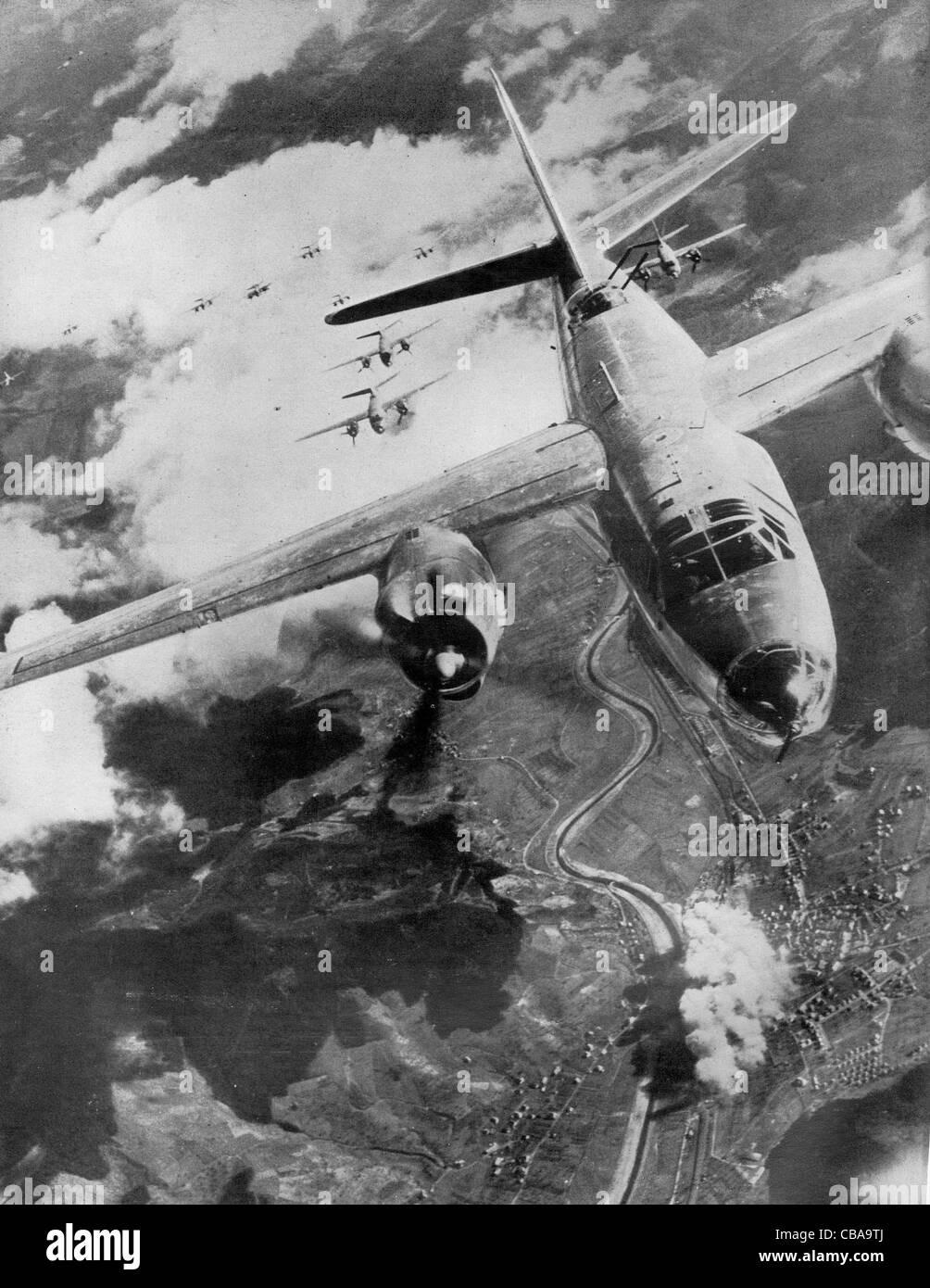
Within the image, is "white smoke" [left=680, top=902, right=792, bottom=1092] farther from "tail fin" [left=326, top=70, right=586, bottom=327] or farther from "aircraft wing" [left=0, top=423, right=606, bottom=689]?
"tail fin" [left=326, top=70, right=586, bottom=327]

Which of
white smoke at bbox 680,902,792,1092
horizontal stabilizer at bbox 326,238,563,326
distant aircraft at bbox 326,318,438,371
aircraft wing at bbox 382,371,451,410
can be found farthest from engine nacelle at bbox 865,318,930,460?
white smoke at bbox 680,902,792,1092

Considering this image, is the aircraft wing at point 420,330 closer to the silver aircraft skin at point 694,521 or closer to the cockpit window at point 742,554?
the silver aircraft skin at point 694,521

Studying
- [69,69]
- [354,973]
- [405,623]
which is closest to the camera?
[405,623]

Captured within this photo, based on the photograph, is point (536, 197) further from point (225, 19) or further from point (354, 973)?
point (354, 973)

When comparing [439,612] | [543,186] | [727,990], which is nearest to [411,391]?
[543,186]

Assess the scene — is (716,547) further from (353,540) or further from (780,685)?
(353,540)

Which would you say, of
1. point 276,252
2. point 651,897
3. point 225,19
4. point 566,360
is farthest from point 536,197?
point 651,897
